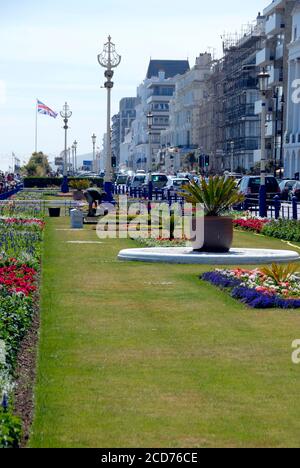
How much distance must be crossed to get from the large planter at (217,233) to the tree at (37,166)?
8936 centimetres

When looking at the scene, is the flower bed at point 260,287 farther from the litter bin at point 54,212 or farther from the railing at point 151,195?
the railing at point 151,195

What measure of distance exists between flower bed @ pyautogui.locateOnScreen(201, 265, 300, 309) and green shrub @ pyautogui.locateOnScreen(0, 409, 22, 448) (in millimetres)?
7130

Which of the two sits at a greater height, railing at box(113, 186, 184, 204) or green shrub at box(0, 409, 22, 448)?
green shrub at box(0, 409, 22, 448)

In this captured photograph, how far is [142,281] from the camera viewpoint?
57.9 ft

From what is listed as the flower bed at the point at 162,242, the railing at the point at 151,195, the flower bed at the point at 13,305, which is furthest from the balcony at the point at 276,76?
the flower bed at the point at 13,305

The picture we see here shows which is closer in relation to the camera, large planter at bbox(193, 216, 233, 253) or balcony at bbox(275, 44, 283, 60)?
large planter at bbox(193, 216, 233, 253)

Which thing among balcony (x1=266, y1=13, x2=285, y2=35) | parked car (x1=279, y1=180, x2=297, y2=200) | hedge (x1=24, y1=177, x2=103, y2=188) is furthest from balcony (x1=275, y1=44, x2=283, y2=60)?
parked car (x1=279, y1=180, x2=297, y2=200)

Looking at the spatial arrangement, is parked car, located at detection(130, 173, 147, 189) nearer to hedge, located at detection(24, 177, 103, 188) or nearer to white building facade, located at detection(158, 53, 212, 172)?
hedge, located at detection(24, 177, 103, 188)

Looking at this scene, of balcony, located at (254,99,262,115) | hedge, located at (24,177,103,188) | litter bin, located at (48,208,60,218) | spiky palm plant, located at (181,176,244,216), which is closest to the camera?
spiky palm plant, located at (181,176,244,216)

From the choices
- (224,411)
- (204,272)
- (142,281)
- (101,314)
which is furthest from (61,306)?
(224,411)

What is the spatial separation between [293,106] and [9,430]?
254 feet

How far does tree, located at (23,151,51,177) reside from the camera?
368ft

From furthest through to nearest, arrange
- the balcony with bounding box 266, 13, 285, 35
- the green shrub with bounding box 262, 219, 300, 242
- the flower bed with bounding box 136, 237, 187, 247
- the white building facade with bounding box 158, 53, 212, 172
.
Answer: the white building facade with bounding box 158, 53, 212, 172 → the balcony with bounding box 266, 13, 285, 35 → the green shrub with bounding box 262, 219, 300, 242 → the flower bed with bounding box 136, 237, 187, 247

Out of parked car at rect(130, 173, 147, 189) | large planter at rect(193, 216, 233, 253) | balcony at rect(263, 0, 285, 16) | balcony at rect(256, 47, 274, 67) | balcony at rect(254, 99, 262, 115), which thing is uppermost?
balcony at rect(263, 0, 285, 16)
